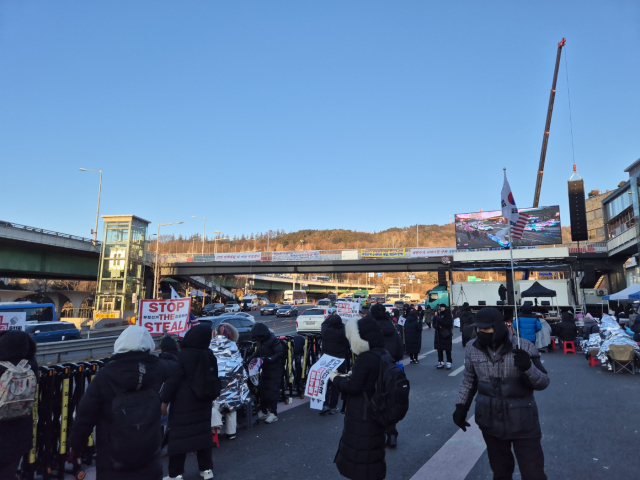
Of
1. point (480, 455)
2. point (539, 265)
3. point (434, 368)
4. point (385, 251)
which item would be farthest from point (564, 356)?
point (385, 251)

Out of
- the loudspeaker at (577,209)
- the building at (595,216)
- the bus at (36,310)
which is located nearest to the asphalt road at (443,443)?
the bus at (36,310)

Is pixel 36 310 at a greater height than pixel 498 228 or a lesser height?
lesser

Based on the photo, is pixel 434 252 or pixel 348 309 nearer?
pixel 348 309

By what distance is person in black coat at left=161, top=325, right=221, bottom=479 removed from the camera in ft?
15.1

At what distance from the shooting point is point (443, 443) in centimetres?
606

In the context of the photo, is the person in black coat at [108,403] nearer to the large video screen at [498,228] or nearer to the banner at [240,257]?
the large video screen at [498,228]

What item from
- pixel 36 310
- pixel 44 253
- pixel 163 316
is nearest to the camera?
pixel 163 316

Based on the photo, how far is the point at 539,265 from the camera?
40.2 metres

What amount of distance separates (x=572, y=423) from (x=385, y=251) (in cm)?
4183

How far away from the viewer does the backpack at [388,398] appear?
11.8ft

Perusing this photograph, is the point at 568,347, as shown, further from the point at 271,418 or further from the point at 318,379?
the point at 318,379

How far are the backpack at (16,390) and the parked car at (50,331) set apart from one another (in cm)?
1873

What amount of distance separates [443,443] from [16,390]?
17.0 ft

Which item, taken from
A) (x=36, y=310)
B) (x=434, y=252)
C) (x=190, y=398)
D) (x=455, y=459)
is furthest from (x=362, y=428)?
(x=434, y=252)
